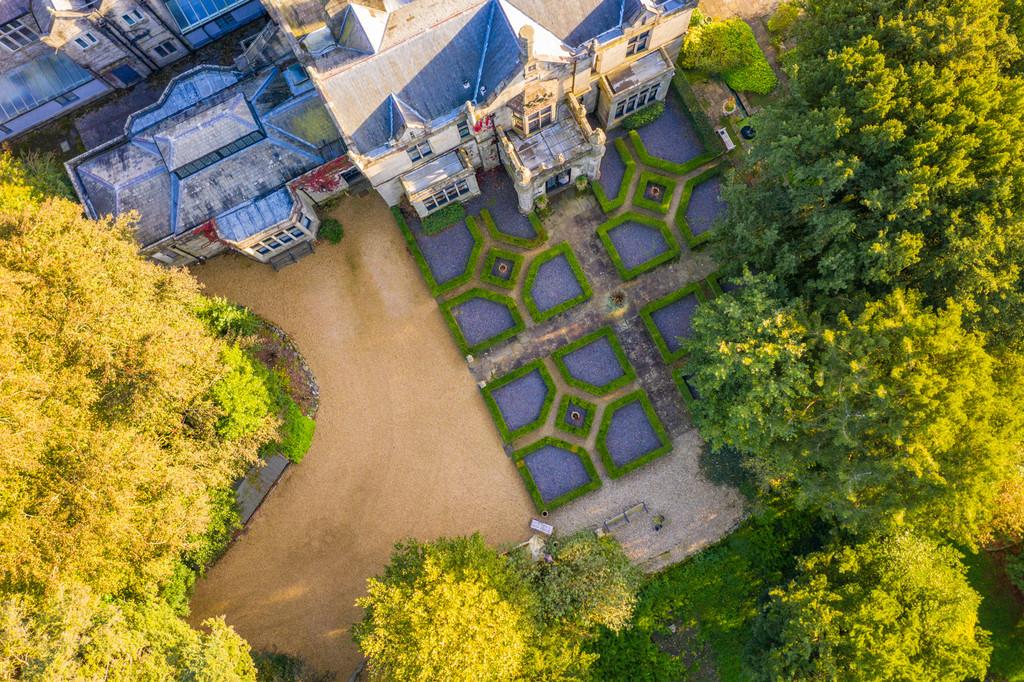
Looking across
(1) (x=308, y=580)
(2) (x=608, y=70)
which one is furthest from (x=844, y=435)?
(1) (x=308, y=580)

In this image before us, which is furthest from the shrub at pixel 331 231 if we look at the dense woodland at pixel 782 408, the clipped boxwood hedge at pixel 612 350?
the clipped boxwood hedge at pixel 612 350

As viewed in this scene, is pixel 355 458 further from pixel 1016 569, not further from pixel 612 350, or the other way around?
pixel 1016 569

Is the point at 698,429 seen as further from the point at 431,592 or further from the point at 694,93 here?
the point at 694,93

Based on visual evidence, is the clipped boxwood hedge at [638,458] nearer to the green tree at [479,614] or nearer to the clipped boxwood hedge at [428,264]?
the green tree at [479,614]

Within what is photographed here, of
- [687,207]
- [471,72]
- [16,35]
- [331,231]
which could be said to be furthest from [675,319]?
[16,35]

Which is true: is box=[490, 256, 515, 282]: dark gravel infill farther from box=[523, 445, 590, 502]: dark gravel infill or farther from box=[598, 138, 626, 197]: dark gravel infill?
box=[523, 445, 590, 502]: dark gravel infill
